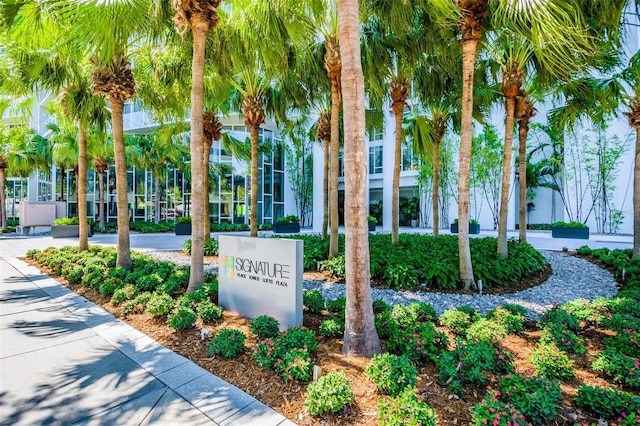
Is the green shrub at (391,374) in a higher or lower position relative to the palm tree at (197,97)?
lower

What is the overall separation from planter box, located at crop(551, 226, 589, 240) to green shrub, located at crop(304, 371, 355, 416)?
1866 centimetres

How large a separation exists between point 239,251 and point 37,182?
35899 millimetres

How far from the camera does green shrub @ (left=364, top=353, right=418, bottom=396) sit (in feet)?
9.17

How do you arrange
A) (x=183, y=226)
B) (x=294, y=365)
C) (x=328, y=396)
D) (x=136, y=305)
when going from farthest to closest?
(x=183, y=226), (x=136, y=305), (x=294, y=365), (x=328, y=396)

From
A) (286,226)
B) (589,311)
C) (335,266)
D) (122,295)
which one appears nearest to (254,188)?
(335,266)

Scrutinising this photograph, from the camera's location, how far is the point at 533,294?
6613 millimetres

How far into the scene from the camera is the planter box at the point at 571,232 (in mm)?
16209

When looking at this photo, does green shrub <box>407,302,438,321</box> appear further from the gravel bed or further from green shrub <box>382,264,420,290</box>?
green shrub <box>382,264,420,290</box>

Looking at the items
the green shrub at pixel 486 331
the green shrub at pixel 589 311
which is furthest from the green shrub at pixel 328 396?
the green shrub at pixel 589 311

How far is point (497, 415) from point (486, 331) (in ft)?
5.46

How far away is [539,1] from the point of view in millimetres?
3947

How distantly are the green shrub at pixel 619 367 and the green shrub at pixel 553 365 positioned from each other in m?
0.28

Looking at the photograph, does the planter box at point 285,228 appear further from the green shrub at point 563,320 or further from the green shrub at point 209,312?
the green shrub at point 563,320

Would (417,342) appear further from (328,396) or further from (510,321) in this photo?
(510,321)
